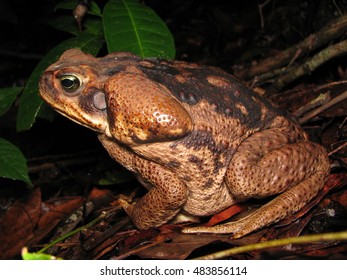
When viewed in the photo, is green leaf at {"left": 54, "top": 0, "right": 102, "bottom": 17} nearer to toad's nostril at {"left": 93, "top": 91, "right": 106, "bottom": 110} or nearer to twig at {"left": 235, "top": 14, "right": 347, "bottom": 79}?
toad's nostril at {"left": 93, "top": 91, "right": 106, "bottom": 110}

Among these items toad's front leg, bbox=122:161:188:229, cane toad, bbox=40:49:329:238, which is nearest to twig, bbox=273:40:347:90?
cane toad, bbox=40:49:329:238

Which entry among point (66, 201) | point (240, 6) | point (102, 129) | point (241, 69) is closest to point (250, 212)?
point (102, 129)

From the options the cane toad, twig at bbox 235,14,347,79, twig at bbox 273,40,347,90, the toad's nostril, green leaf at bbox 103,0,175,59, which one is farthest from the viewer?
twig at bbox 235,14,347,79

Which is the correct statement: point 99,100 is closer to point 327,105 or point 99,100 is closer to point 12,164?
point 12,164

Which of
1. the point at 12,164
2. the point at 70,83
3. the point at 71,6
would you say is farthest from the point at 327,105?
the point at 12,164

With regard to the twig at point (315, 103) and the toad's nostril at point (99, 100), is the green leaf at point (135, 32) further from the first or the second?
the twig at point (315, 103)

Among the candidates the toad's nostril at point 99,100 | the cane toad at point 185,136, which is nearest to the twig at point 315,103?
the cane toad at point 185,136
